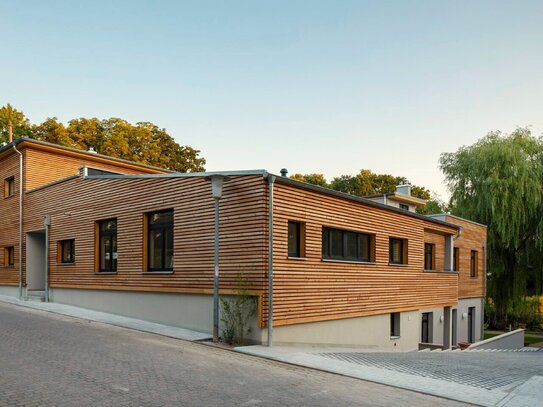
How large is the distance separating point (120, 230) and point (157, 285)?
7.89ft

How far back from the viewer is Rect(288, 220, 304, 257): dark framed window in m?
12.8

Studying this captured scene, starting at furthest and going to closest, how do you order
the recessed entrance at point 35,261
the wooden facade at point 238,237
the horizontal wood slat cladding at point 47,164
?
the horizontal wood slat cladding at point 47,164
the recessed entrance at point 35,261
the wooden facade at point 238,237

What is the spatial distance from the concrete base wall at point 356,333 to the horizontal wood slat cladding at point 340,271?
0.25 meters

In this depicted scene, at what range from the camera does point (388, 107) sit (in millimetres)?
18781

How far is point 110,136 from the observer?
37094 millimetres

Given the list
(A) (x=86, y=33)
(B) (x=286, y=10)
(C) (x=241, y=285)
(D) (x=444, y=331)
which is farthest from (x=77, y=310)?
(D) (x=444, y=331)

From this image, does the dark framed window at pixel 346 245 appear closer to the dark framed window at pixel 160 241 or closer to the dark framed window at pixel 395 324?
the dark framed window at pixel 395 324

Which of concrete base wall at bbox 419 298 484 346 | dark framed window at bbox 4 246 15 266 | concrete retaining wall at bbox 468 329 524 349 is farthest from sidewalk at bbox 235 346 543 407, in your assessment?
dark framed window at bbox 4 246 15 266

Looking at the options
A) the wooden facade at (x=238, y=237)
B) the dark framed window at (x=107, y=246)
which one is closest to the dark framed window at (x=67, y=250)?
the wooden facade at (x=238, y=237)

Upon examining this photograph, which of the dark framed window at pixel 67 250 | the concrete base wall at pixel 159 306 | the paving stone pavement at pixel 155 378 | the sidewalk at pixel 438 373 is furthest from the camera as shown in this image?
the dark framed window at pixel 67 250

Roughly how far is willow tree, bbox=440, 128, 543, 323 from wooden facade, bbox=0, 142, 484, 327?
28.6ft

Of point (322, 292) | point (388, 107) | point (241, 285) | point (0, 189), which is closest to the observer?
point (241, 285)

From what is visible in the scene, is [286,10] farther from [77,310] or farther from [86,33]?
[77,310]

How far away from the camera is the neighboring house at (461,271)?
21.3 m
